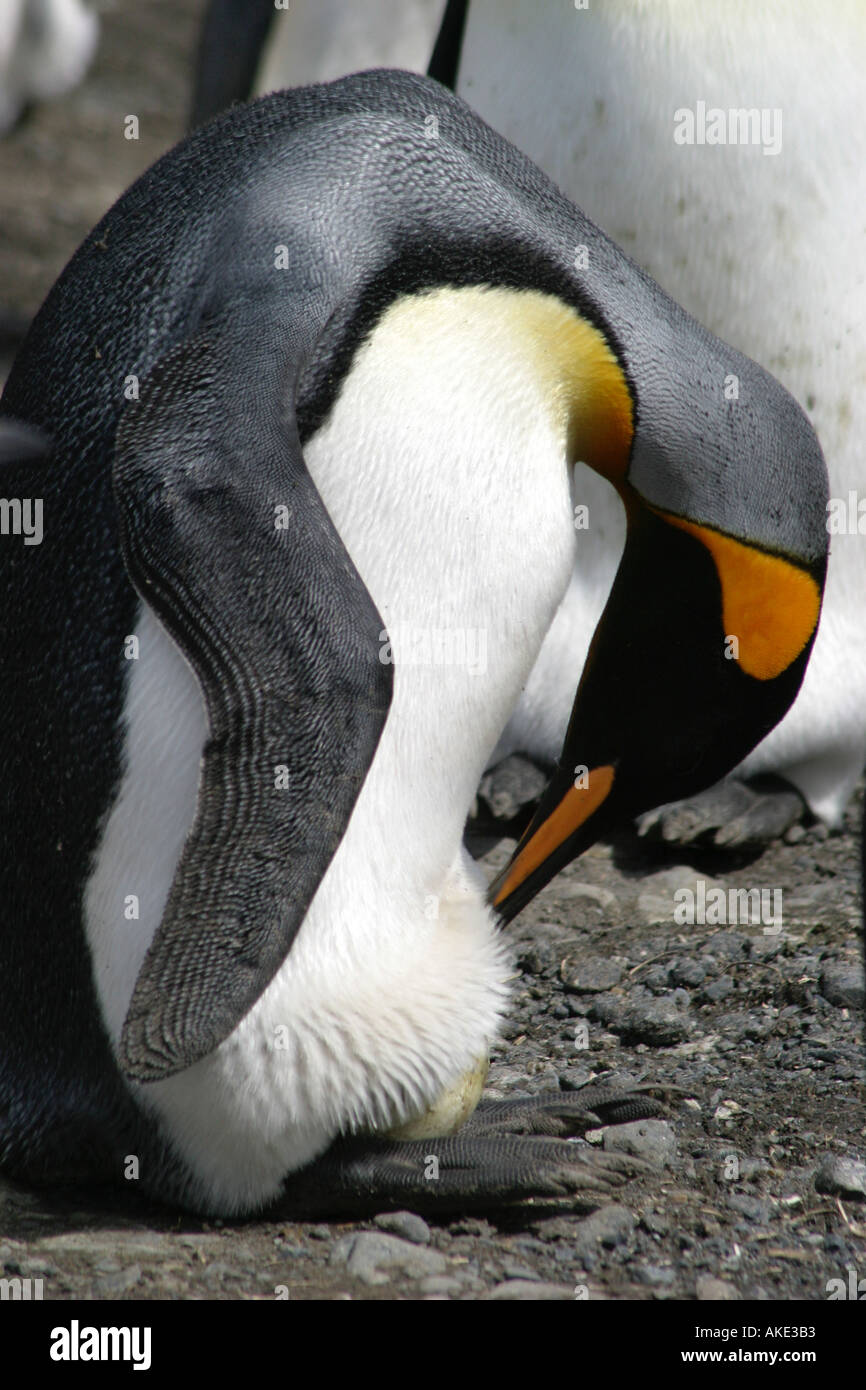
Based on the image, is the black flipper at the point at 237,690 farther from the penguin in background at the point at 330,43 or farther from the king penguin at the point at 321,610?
the penguin in background at the point at 330,43

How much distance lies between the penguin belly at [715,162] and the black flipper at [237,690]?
4.52 feet

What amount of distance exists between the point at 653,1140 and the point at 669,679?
61 cm

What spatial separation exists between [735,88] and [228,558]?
165 centimetres

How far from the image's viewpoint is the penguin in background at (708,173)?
2.99 metres

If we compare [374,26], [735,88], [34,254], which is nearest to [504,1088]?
[735,88]

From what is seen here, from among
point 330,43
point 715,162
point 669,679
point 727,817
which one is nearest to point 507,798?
point 727,817

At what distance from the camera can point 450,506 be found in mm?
2061

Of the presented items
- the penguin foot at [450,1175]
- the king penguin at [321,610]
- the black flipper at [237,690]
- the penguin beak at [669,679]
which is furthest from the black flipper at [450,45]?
the penguin foot at [450,1175]

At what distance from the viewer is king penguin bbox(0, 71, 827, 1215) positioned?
1.83 m

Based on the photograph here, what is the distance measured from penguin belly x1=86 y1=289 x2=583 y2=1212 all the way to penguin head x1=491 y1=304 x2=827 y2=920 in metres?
0.13

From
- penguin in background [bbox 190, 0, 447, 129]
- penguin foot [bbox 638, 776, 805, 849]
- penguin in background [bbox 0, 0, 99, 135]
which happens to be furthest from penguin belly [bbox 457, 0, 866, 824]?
penguin in background [bbox 0, 0, 99, 135]

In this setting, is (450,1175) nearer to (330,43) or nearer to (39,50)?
(330,43)

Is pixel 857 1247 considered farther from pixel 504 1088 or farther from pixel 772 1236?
pixel 504 1088

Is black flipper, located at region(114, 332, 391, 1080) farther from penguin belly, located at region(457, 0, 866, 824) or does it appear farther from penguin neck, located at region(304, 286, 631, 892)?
penguin belly, located at region(457, 0, 866, 824)
